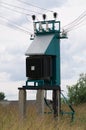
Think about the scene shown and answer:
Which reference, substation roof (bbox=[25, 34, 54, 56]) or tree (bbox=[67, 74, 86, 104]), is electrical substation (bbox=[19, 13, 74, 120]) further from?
tree (bbox=[67, 74, 86, 104])

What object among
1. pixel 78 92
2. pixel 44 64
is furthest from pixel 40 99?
pixel 78 92

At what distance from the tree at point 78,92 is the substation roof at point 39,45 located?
55.7 feet

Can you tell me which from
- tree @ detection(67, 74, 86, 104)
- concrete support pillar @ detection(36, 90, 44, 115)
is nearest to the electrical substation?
concrete support pillar @ detection(36, 90, 44, 115)

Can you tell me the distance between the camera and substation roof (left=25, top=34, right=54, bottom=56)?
2070 centimetres

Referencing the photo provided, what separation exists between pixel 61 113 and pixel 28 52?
2.90 metres

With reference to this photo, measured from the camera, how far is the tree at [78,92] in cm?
3822

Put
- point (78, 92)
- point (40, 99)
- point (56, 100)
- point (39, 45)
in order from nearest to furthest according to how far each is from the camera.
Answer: point (40, 99), point (39, 45), point (56, 100), point (78, 92)

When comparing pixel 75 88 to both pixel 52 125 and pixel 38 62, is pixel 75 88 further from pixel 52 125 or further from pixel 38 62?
pixel 52 125

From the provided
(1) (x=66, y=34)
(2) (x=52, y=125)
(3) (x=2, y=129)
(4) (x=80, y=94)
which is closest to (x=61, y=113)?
(1) (x=66, y=34)

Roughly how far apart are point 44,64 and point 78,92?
59.4ft

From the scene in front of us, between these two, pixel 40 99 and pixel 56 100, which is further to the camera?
pixel 56 100

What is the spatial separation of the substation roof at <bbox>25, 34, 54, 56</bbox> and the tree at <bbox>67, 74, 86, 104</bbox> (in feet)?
55.7

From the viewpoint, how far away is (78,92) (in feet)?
126

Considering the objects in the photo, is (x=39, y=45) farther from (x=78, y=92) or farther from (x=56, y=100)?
(x=78, y=92)
